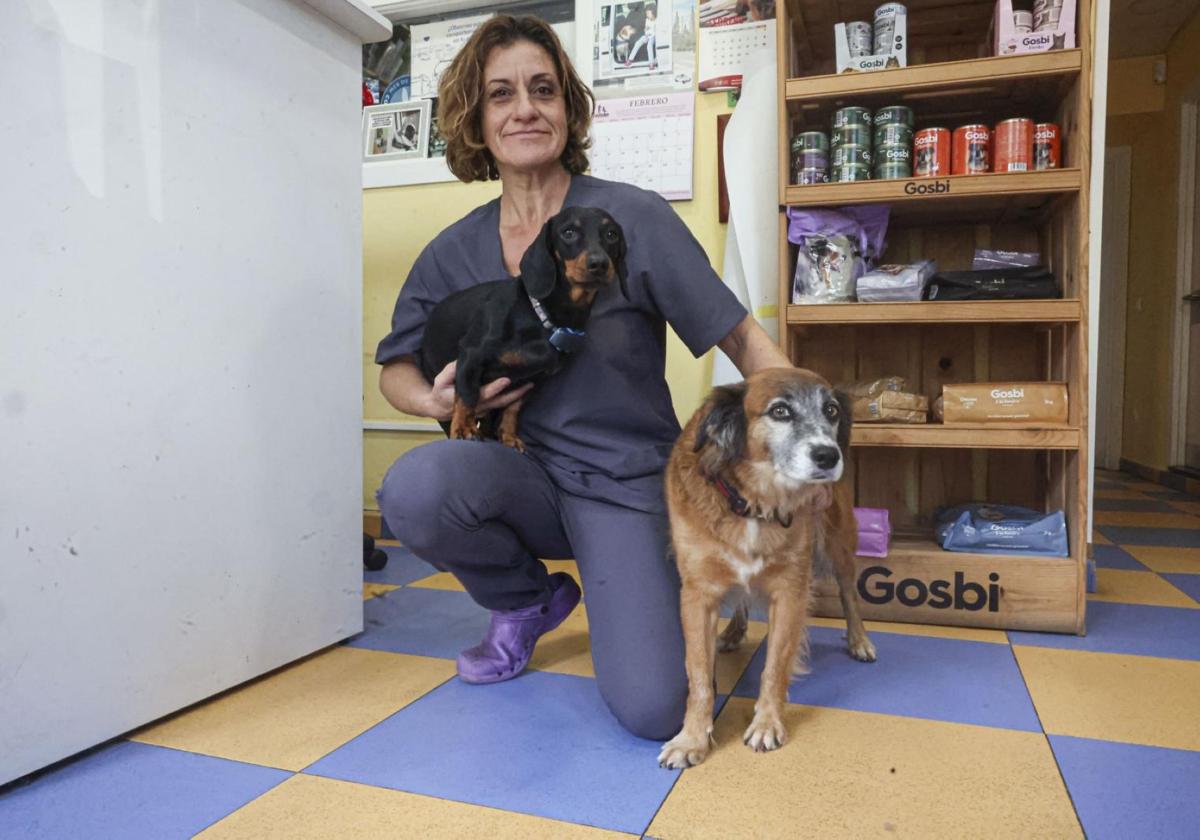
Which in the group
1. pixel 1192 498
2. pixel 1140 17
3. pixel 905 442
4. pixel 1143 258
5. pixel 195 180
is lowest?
pixel 1192 498

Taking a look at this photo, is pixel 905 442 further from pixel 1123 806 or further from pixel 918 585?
pixel 1123 806

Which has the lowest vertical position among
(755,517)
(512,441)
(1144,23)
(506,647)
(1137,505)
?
(1137,505)

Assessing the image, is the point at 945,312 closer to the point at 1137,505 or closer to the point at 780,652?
the point at 780,652

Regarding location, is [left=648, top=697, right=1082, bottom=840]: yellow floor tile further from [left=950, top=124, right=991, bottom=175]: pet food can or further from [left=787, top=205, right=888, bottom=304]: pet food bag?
[left=950, top=124, right=991, bottom=175]: pet food can

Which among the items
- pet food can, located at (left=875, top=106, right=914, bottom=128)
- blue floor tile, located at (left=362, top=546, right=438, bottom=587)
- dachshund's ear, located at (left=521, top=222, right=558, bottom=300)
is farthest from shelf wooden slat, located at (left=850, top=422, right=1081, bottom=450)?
blue floor tile, located at (left=362, top=546, right=438, bottom=587)

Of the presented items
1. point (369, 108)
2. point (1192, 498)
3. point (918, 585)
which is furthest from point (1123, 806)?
point (1192, 498)

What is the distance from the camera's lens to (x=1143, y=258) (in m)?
5.72

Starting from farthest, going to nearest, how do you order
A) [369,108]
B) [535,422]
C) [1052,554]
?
[369,108] → [1052,554] → [535,422]

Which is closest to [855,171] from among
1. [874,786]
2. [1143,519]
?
[874,786]

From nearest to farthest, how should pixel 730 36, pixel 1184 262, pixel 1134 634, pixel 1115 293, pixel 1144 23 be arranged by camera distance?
pixel 1134 634 → pixel 730 36 → pixel 1184 262 → pixel 1144 23 → pixel 1115 293

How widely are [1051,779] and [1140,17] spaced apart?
5.58 metres

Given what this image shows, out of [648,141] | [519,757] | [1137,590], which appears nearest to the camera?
[519,757]

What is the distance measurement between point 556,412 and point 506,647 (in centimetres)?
53

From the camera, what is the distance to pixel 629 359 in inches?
66.1
